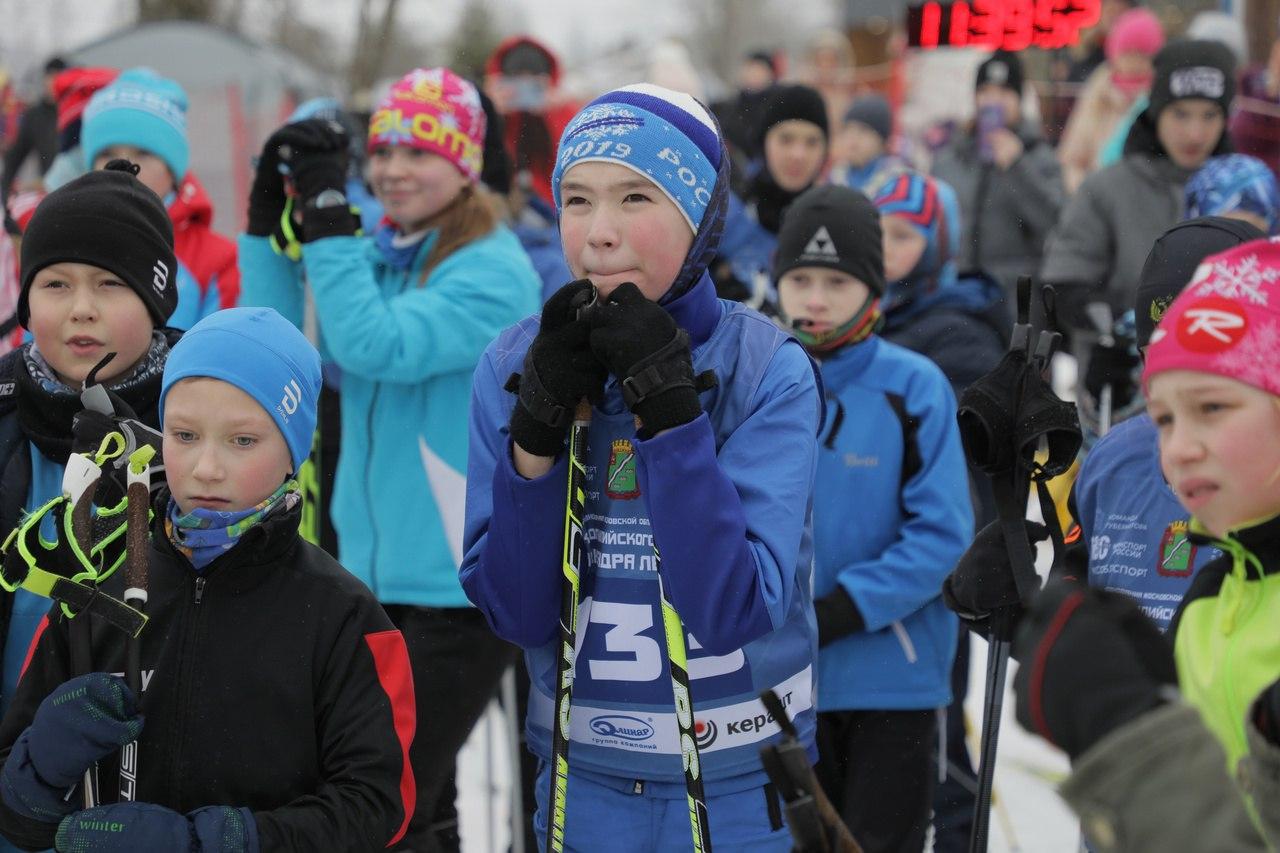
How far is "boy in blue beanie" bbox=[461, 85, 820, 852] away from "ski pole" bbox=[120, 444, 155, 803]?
595 millimetres

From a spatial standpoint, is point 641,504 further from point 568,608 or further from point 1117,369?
point 1117,369

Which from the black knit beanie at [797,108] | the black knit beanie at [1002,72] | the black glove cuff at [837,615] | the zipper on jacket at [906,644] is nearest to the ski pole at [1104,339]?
the black knit beanie at [797,108]

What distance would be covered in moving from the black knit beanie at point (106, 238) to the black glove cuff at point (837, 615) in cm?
185

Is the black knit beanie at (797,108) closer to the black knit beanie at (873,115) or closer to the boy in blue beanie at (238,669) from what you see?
the black knit beanie at (873,115)

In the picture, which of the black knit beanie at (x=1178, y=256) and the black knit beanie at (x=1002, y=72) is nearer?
the black knit beanie at (x=1178, y=256)

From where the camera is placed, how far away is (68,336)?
3.38 m

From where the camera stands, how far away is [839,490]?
4.09 metres

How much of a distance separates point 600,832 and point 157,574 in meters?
0.99

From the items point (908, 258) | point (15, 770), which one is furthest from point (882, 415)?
point (15, 770)

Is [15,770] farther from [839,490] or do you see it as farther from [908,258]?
[908,258]

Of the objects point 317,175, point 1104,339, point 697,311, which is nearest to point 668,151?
point 697,311

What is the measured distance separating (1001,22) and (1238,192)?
140 inches

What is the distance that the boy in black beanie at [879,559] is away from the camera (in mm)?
3959

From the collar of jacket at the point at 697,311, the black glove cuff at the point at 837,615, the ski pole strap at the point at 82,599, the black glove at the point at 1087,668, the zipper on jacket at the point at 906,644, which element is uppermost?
the collar of jacket at the point at 697,311
